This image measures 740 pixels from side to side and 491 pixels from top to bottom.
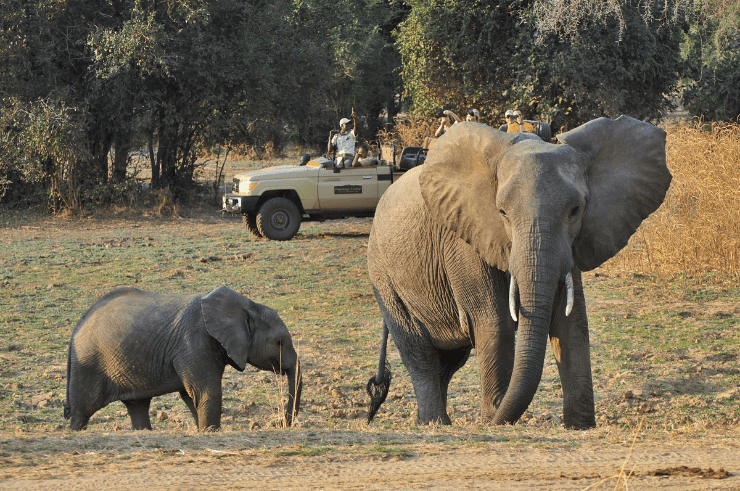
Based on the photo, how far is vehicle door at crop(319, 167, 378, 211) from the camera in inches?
696

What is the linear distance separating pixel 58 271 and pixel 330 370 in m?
6.77

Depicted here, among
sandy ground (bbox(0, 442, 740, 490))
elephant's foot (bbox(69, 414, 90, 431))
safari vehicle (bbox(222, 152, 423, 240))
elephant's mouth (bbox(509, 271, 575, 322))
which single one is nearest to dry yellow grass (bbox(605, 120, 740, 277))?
safari vehicle (bbox(222, 152, 423, 240))

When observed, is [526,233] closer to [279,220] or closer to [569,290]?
[569,290]

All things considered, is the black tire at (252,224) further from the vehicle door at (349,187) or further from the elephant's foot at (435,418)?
the elephant's foot at (435,418)

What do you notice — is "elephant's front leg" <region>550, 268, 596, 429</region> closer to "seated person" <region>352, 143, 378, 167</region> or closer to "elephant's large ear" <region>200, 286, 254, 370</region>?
"elephant's large ear" <region>200, 286, 254, 370</region>

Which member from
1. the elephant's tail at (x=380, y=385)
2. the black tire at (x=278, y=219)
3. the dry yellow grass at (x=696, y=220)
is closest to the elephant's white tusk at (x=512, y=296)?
the elephant's tail at (x=380, y=385)

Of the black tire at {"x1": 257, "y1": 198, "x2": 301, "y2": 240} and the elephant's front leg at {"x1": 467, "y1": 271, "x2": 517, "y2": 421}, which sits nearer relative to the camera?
the elephant's front leg at {"x1": 467, "y1": 271, "x2": 517, "y2": 421}

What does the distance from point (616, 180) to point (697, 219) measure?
716cm

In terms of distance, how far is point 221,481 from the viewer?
4.54 metres

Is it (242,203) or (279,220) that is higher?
(242,203)

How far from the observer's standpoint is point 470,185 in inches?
251

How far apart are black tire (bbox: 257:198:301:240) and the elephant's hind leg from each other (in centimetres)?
977

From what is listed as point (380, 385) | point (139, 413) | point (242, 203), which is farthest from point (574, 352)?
point (242, 203)

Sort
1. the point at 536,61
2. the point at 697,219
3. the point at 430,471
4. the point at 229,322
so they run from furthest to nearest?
the point at 536,61 → the point at 697,219 → the point at 229,322 → the point at 430,471
